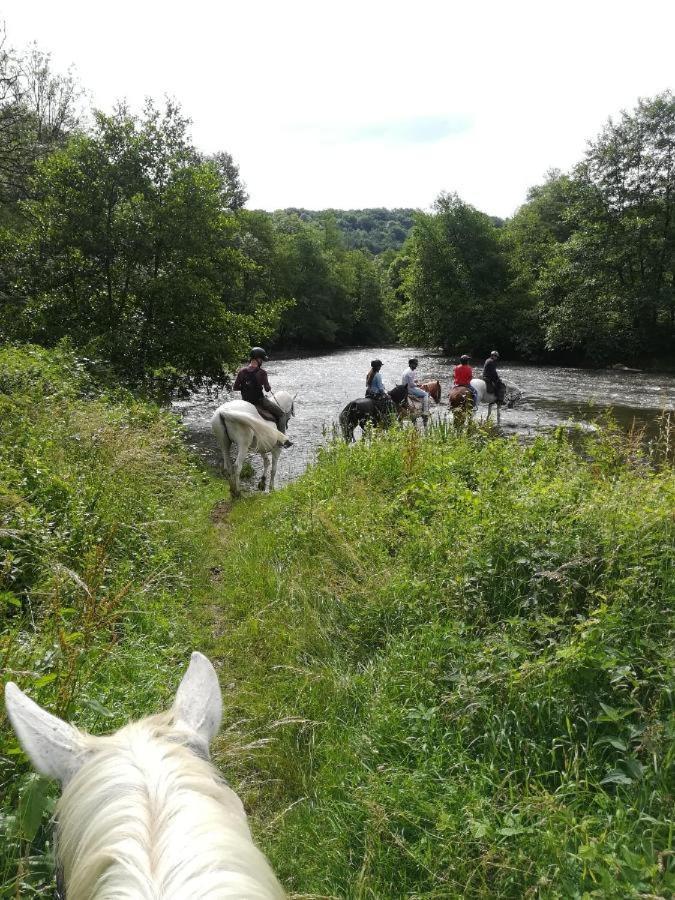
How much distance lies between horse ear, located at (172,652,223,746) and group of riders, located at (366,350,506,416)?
38.1ft

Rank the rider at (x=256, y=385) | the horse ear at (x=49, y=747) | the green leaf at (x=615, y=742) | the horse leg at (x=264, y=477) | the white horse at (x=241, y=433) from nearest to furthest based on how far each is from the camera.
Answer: the horse ear at (x=49, y=747), the green leaf at (x=615, y=742), the white horse at (x=241, y=433), the rider at (x=256, y=385), the horse leg at (x=264, y=477)

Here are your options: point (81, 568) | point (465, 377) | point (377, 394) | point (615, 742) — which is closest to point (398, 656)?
point (615, 742)

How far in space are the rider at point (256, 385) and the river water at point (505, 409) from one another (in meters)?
1.05

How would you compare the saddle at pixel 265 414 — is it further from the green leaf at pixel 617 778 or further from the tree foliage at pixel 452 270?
the tree foliage at pixel 452 270

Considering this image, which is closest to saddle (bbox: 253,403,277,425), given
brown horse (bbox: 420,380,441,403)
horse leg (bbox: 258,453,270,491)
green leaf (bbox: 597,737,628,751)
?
horse leg (bbox: 258,453,270,491)

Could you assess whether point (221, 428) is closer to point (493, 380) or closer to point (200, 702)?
point (200, 702)

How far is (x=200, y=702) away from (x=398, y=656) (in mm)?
2273

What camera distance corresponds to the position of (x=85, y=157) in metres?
14.2

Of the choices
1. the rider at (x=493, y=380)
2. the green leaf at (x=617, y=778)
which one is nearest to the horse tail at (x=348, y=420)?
the rider at (x=493, y=380)

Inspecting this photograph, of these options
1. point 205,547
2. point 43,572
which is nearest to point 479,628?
point 43,572

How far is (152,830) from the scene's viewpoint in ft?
3.69

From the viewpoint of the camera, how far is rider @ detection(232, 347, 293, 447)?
35.1 ft

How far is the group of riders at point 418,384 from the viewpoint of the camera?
1365 centimetres

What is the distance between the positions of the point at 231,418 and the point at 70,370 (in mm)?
3603
